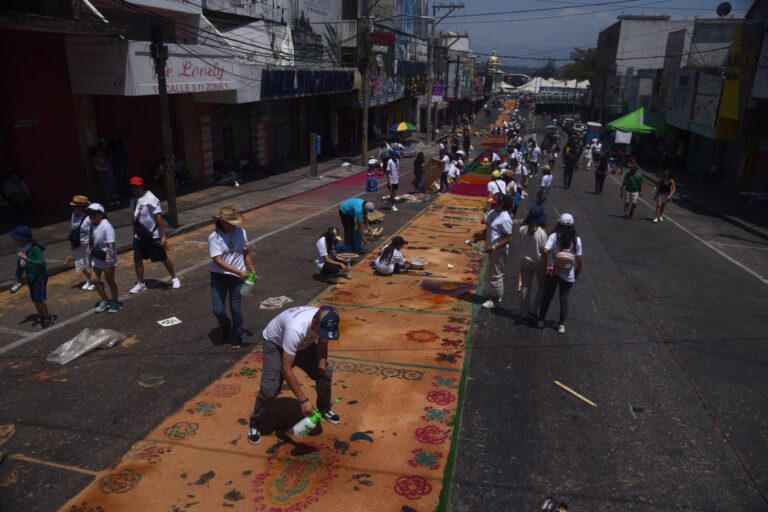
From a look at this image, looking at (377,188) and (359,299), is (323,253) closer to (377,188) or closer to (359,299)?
(359,299)

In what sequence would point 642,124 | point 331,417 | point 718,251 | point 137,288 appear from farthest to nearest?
1. point 642,124
2. point 718,251
3. point 137,288
4. point 331,417

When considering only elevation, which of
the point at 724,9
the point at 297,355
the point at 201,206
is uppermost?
the point at 724,9

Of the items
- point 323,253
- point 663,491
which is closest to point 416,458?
point 663,491

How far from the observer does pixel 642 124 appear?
36156 millimetres

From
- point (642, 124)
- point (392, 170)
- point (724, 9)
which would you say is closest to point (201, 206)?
point (392, 170)

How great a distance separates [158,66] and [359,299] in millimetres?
8828

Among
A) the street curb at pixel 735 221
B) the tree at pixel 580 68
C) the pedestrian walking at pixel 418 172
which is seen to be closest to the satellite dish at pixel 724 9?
the street curb at pixel 735 221

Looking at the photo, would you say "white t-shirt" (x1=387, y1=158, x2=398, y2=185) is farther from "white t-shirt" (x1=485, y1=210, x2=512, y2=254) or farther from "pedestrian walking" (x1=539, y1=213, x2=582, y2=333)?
"pedestrian walking" (x1=539, y1=213, x2=582, y2=333)

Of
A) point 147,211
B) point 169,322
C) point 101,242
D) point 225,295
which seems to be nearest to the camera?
point 225,295

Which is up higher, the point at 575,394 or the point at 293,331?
the point at 293,331

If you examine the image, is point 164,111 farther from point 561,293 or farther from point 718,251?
point 718,251

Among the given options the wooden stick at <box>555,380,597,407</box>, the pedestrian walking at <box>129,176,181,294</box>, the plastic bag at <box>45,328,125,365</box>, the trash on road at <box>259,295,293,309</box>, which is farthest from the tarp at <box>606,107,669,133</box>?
the plastic bag at <box>45,328,125,365</box>

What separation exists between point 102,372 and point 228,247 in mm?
2143

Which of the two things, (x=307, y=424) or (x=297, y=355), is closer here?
(x=307, y=424)
